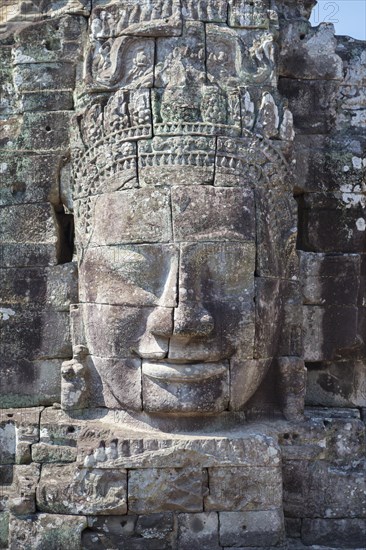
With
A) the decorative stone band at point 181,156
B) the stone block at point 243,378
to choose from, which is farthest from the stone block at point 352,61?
the stone block at point 243,378

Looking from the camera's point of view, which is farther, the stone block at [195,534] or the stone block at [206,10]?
the stone block at [206,10]

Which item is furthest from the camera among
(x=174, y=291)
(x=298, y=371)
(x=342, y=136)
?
(x=342, y=136)

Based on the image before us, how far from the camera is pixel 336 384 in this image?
26.3ft

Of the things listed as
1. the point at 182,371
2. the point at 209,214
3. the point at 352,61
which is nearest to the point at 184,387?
the point at 182,371

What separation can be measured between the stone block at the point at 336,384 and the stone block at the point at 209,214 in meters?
1.63

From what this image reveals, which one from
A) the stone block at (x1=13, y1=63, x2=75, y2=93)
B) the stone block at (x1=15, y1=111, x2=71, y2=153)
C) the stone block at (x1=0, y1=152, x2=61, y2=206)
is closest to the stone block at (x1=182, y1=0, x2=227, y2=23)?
the stone block at (x1=13, y1=63, x2=75, y2=93)

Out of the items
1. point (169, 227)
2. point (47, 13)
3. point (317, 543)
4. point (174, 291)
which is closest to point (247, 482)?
point (317, 543)

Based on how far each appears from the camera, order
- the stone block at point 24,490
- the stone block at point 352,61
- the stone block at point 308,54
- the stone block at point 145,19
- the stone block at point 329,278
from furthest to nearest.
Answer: the stone block at point 352,61
the stone block at point 308,54
the stone block at point 329,278
the stone block at point 145,19
the stone block at point 24,490

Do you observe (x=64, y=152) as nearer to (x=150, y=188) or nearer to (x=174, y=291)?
(x=150, y=188)

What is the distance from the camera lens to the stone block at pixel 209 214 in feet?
23.3

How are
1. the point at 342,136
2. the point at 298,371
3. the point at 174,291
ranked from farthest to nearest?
the point at 342,136, the point at 298,371, the point at 174,291

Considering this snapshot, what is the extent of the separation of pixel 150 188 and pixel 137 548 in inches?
117

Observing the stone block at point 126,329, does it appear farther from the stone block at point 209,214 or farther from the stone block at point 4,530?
the stone block at point 4,530

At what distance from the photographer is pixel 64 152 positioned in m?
7.81
